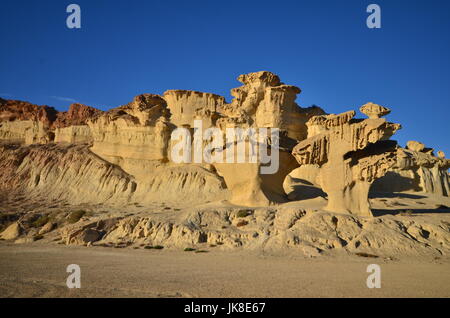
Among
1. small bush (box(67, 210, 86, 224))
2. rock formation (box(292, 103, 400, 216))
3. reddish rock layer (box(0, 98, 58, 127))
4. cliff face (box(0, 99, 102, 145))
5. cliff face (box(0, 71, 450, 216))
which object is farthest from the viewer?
reddish rock layer (box(0, 98, 58, 127))

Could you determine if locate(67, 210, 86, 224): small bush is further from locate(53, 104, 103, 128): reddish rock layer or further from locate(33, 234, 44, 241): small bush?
locate(53, 104, 103, 128): reddish rock layer

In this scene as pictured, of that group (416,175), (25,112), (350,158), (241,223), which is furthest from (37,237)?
(25,112)

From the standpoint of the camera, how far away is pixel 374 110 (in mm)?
34531

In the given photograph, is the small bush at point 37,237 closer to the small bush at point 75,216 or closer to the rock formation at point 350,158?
the small bush at point 75,216

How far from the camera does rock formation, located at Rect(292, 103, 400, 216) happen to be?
19.8 meters

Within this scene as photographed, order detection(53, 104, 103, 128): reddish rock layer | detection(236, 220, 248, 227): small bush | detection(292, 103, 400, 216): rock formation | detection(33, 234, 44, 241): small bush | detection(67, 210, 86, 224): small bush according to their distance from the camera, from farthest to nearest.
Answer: detection(53, 104, 103, 128): reddish rock layer, detection(67, 210, 86, 224): small bush, detection(33, 234, 44, 241): small bush, detection(236, 220, 248, 227): small bush, detection(292, 103, 400, 216): rock formation

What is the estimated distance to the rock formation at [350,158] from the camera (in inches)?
780

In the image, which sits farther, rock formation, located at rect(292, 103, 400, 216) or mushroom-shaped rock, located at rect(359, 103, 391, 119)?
mushroom-shaped rock, located at rect(359, 103, 391, 119)

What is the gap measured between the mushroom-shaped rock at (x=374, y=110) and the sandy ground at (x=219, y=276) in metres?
21.4

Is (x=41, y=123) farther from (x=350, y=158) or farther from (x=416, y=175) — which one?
(x=416, y=175)

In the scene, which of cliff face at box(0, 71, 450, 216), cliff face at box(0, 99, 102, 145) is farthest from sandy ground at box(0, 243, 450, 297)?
cliff face at box(0, 99, 102, 145)

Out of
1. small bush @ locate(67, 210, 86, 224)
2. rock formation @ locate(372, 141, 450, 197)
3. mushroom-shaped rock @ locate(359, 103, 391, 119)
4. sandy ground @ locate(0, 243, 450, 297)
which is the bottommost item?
sandy ground @ locate(0, 243, 450, 297)

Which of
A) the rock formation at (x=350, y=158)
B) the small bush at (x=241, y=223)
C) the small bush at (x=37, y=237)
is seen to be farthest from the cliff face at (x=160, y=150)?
the small bush at (x=37, y=237)

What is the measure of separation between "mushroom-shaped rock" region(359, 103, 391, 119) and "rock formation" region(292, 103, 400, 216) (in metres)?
14.5
